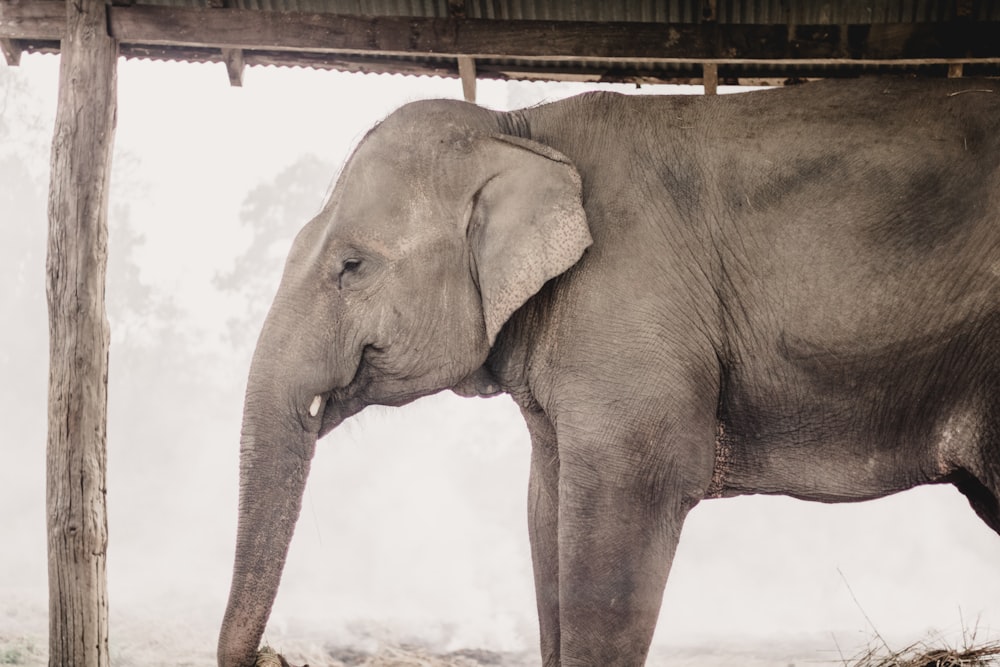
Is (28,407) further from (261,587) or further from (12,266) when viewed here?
(261,587)

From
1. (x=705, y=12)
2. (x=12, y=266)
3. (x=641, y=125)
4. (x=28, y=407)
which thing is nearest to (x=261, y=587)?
(x=641, y=125)

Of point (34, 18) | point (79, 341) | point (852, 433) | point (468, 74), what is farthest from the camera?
point (468, 74)

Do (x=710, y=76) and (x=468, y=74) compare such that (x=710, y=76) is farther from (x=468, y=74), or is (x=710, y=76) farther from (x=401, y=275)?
(x=401, y=275)

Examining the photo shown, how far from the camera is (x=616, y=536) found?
3674 mm

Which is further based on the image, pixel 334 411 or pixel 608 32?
pixel 608 32

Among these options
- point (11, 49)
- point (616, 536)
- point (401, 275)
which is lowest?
point (616, 536)

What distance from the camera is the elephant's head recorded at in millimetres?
3840

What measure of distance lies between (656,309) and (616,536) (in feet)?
2.21

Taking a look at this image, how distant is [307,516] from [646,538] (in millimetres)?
11013

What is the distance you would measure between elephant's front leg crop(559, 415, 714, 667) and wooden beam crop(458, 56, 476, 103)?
2423 millimetres

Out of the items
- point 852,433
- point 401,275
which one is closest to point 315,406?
point 401,275

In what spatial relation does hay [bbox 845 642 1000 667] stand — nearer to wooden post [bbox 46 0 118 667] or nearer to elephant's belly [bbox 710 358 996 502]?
elephant's belly [bbox 710 358 996 502]

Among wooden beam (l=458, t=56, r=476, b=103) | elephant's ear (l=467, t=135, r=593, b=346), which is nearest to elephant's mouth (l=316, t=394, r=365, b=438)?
elephant's ear (l=467, t=135, r=593, b=346)

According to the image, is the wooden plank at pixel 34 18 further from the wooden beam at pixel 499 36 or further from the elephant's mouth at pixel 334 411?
the elephant's mouth at pixel 334 411
